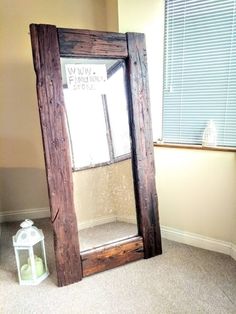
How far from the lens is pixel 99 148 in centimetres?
199

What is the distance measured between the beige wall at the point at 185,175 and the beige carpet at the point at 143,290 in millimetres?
283

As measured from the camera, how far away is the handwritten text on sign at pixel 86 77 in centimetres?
182

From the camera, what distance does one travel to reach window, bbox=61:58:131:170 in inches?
73.3

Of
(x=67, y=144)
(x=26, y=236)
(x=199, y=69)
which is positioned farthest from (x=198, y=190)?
(x=26, y=236)

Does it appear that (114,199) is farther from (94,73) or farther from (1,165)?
(1,165)

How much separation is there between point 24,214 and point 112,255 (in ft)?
4.56

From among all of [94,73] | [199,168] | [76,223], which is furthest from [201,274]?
[94,73]

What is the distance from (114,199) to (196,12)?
1606 millimetres

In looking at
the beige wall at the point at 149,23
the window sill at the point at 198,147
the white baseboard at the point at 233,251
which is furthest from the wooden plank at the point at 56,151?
the white baseboard at the point at 233,251

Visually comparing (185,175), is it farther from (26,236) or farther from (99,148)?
(26,236)

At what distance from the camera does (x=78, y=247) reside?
1.88 m

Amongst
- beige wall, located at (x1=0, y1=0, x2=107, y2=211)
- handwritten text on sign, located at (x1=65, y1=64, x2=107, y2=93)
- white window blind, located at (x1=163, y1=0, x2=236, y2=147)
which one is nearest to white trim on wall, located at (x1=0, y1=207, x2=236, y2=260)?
white window blind, located at (x1=163, y1=0, x2=236, y2=147)

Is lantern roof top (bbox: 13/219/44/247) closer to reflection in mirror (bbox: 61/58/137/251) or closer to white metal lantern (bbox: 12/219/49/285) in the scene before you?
white metal lantern (bbox: 12/219/49/285)

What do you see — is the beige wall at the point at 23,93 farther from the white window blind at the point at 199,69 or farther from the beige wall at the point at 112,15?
the white window blind at the point at 199,69
